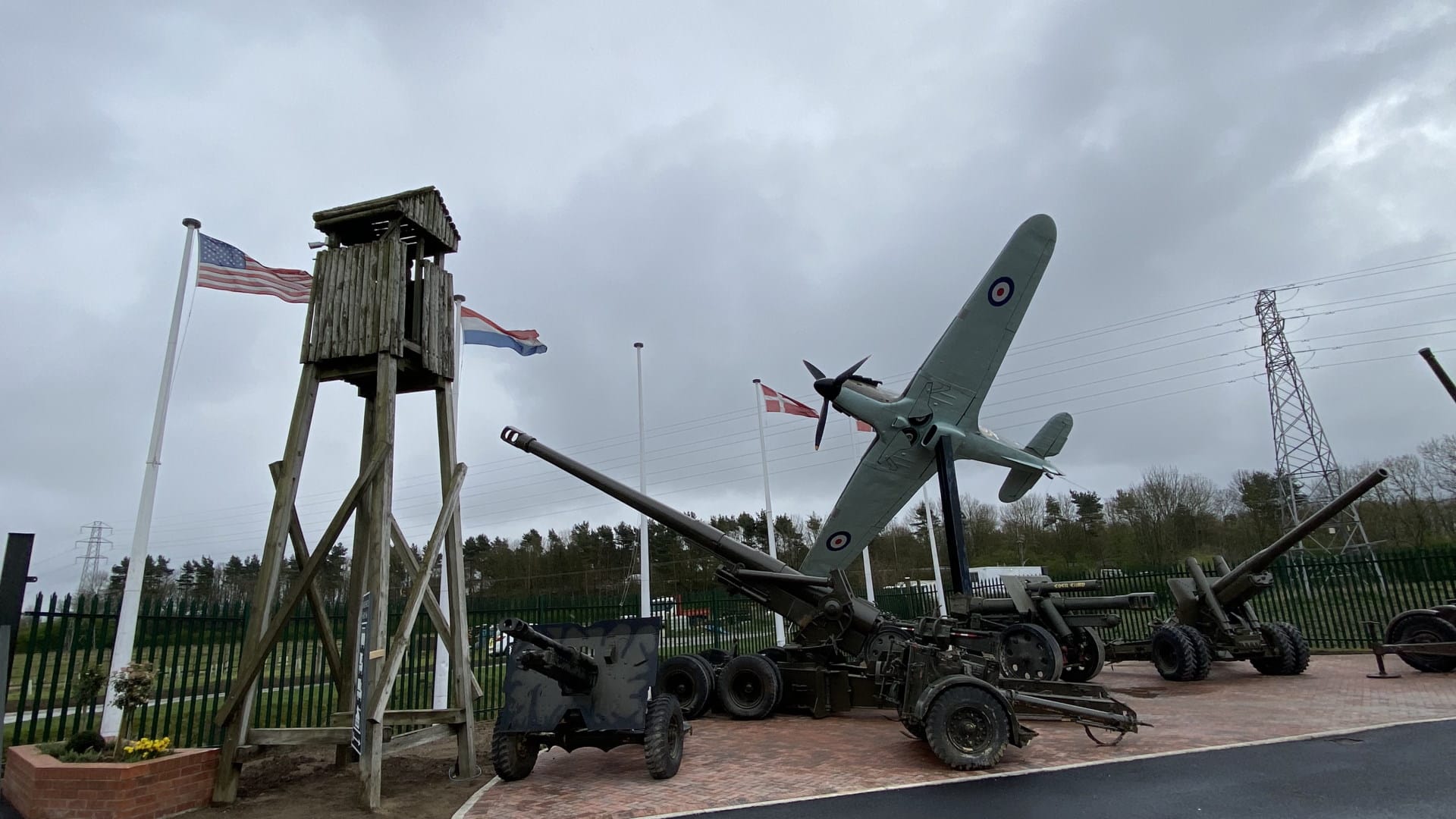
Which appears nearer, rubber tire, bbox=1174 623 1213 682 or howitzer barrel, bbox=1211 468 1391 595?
howitzer barrel, bbox=1211 468 1391 595

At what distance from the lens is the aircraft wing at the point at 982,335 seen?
12.4 meters

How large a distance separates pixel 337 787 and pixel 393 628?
258 inches

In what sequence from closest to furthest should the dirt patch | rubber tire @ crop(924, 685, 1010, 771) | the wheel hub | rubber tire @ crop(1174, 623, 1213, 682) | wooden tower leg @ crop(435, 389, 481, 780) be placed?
the dirt patch < rubber tire @ crop(924, 685, 1010, 771) < the wheel hub < wooden tower leg @ crop(435, 389, 481, 780) < rubber tire @ crop(1174, 623, 1213, 682)

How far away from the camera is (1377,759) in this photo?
6816 mm

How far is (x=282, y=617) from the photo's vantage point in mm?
6992

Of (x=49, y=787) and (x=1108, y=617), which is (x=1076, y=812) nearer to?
(x=49, y=787)

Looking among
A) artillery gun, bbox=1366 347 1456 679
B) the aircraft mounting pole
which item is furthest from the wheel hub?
artillery gun, bbox=1366 347 1456 679

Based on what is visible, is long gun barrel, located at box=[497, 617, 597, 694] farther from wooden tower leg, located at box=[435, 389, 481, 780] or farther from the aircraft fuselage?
the aircraft fuselage

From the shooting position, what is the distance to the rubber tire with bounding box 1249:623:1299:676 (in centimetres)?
1288

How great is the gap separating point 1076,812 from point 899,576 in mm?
43610

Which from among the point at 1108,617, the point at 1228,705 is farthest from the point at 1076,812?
the point at 1108,617

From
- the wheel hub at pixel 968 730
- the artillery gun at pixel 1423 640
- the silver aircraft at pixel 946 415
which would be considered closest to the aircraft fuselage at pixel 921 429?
the silver aircraft at pixel 946 415

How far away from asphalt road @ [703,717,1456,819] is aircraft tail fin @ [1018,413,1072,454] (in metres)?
7.33

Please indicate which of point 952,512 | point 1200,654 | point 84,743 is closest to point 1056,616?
point 1200,654
